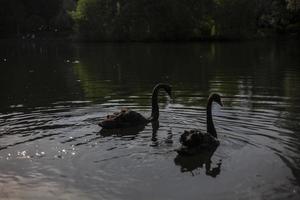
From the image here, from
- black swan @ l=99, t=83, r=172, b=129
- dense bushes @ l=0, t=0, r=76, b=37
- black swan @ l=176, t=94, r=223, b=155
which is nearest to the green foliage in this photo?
dense bushes @ l=0, t=0, r=76, b=37

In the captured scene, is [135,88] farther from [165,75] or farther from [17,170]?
[17,170]

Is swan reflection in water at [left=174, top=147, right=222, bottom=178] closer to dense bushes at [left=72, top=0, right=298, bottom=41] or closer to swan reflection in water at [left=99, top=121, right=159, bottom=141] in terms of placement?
swan reflection in water at [left=99, top=121, right=159, bottom=141]

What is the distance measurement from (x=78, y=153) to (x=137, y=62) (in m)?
25.8

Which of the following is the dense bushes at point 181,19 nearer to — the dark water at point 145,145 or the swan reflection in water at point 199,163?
the dark water at point 145,145

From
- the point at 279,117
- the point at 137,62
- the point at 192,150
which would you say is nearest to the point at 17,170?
the point at 192,150

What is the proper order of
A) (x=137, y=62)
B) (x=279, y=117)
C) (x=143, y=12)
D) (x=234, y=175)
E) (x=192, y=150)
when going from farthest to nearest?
1. (x=143, y=12)
2. (x=137, y=62)
3. (x=279, y=117)
4. (x=192, y=150)
5. (x=234, y=175)

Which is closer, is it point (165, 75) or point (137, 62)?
point (165, 75)

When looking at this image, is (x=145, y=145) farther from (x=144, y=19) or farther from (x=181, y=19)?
(x=144, y=19)

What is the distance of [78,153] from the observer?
1175cm

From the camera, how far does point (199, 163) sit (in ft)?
36.5

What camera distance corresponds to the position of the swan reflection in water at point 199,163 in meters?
10.6

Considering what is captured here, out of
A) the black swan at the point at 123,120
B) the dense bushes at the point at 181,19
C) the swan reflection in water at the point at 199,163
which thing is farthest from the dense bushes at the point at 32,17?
the swan reflection in water at the point at 199,163

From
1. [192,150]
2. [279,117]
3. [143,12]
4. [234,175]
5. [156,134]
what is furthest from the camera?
[143,12]

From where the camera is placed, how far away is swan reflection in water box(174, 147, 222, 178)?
10.6 metres
